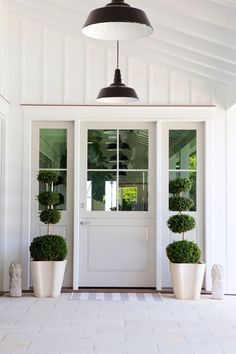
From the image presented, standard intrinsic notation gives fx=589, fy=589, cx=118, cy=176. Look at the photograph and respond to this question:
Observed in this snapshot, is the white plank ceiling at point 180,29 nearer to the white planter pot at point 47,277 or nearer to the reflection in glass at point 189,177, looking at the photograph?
the reflection in glass at point 189,177

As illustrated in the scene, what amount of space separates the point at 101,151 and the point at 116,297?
1962 millimetres

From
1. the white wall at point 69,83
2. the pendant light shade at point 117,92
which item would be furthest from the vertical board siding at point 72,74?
the pendant light shade at point 117,92

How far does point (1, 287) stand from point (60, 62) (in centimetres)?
307

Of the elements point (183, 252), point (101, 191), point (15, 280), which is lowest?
point (15, 280)

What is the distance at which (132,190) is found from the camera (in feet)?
26.2

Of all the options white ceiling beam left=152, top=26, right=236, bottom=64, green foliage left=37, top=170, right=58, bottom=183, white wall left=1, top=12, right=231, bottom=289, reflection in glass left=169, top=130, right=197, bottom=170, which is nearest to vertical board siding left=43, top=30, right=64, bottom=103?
white wall left=1, top=12, right=231, bottom=289

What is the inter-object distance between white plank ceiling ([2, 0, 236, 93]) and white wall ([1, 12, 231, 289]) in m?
0.21

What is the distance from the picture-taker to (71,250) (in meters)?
7.86

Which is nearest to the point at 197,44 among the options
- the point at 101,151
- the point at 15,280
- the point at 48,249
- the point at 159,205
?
the point at 101,151

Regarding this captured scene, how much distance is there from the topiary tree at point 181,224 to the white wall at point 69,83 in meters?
0.54

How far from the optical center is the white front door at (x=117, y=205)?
7.86 m

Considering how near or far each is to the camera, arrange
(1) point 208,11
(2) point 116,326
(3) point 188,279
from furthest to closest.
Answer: (3) point 188,279
(2) point 116,326
(1) point 208,11

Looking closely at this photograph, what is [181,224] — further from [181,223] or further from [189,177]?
[189,177]

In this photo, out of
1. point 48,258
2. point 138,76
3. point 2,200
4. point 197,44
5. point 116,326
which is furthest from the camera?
point 138,76
